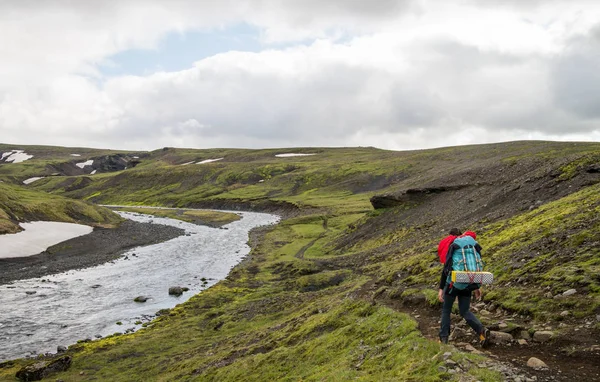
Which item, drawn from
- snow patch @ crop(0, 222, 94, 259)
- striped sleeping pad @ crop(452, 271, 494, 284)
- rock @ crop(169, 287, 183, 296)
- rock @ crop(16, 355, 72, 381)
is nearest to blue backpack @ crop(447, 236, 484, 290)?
striped sleeping pad @ crop(452, 271, 494, 284)

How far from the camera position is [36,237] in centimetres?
7312

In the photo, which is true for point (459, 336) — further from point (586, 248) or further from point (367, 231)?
point (367, 231)

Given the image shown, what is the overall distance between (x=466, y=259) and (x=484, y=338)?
2.50 meters

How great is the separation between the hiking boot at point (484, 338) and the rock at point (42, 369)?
23.5 m

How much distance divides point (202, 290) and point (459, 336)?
1336 inches

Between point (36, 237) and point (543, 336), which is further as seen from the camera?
point (36, 237)

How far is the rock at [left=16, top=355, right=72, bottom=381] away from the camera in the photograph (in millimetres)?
24297

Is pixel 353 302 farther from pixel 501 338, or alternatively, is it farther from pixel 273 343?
pixel 501 338

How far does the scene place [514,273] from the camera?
21.1 metres

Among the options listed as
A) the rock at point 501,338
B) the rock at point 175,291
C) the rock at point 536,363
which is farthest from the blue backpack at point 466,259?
the rock at point 175,291

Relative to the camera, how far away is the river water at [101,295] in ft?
106

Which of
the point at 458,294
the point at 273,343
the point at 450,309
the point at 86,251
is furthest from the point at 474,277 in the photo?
the point at 86,251

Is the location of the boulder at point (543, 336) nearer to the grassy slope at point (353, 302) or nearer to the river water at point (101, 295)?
the grassy slope at point (353, 302)

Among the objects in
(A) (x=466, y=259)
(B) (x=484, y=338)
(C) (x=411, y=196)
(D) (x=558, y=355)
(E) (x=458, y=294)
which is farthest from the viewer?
(C) (x=411, y=196)
